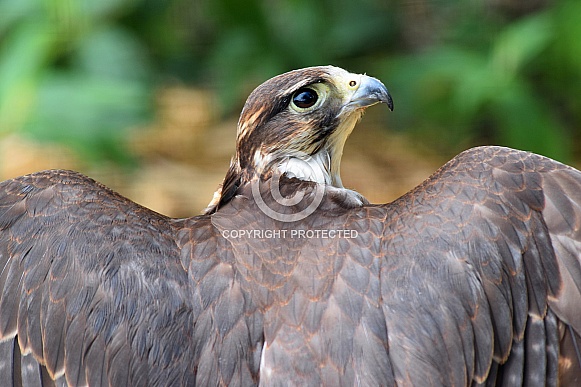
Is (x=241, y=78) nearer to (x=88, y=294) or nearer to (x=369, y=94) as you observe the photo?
(x=369, y=94)

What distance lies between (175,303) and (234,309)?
245 mm

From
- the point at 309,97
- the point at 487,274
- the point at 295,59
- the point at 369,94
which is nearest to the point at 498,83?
the point at 295,59

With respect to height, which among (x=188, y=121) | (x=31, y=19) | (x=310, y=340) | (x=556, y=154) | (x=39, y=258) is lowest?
(x=310, y=340)

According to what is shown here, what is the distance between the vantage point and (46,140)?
5879 mm

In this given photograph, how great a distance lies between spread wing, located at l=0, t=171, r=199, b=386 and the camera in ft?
11.9

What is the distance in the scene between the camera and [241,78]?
7.87m

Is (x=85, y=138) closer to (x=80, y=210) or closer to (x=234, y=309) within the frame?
(x=80, y=210)

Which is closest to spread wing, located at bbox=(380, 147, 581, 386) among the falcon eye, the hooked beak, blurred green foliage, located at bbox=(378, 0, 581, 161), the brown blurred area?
the hooked beak

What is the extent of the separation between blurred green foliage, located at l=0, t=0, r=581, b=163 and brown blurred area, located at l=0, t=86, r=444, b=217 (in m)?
0.36

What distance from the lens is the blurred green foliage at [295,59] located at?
6.25 metres

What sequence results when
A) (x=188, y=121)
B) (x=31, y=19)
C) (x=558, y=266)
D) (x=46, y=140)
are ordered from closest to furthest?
(x=558, y=266) → (x=46, y=140) → (x=31, y=19) → (x=188, y=121)

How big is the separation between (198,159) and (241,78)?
1.79 meters

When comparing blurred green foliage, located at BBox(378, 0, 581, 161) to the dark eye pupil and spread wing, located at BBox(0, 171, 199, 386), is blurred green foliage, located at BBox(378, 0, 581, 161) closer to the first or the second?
the dark eye pupil

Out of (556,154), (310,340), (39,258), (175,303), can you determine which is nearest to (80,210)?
(39,258)
